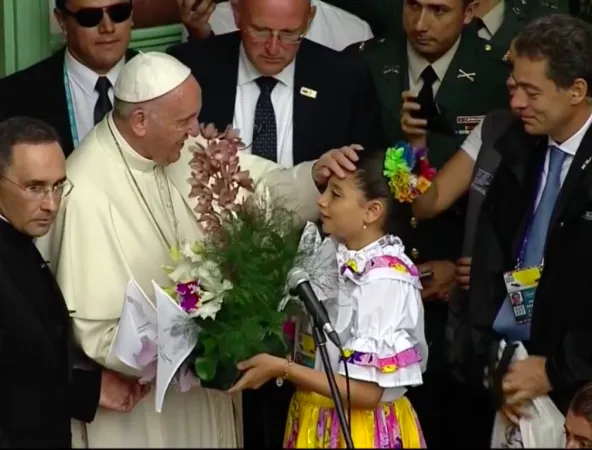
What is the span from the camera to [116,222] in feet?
13.4

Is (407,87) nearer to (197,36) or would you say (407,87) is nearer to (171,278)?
(197,36)

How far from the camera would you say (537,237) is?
425 cm

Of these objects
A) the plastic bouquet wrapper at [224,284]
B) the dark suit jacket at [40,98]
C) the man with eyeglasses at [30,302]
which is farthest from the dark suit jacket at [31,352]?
the dark suit jacket at [40,98]

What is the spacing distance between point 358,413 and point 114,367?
75 centimetres

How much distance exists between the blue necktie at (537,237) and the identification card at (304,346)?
2.32 feet

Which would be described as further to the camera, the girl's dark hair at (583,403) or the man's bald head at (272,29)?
the man's bald head at (272,29)

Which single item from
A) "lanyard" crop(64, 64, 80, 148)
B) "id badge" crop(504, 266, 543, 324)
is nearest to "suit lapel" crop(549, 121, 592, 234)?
"id badge" crop(504, 266, 543, 324)

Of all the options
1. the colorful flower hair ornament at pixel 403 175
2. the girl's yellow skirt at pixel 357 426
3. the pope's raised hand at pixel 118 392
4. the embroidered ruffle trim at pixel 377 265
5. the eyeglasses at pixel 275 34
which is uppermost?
the colorful flower hair ornament at pixel 403 175

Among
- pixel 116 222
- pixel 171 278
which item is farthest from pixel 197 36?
pixel 171 278

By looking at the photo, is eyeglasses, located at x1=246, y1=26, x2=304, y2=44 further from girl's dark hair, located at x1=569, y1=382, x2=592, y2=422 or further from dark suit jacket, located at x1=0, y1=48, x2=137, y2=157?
girl's dark hair, located at x1=569, y1=382, x2=592, y2=422

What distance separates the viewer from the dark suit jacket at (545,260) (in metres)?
4.04

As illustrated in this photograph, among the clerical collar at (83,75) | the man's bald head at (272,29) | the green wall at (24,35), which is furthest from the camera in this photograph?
the green wall at (24,35)

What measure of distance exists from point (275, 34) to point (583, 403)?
1.70 metres

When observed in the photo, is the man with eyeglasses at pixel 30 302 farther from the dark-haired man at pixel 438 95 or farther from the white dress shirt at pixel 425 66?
the white dress shirt at pixel 425 66
